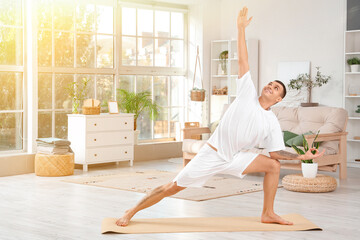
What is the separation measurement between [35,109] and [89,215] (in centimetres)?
321

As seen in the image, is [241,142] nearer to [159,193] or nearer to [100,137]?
A: [159,193]

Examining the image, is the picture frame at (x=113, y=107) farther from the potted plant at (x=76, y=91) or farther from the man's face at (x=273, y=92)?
the man's face at (x=273, y=92)

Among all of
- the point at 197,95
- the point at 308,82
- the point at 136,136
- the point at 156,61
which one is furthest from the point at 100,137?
the point at 308,82

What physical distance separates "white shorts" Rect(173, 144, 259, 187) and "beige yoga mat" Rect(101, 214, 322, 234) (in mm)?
362

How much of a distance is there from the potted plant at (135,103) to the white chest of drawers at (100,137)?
48 cm

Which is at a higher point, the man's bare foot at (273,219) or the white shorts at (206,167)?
the white shorts at (206,167)

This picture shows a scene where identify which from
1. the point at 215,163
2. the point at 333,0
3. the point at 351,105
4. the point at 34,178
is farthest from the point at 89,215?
the point at 333,0

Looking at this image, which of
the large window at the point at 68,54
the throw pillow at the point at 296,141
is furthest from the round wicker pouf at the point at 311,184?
the large window at the point at 68,54

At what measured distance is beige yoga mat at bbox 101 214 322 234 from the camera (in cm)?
432

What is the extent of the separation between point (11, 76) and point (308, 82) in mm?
4088

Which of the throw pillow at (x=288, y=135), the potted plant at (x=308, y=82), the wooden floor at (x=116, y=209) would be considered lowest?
the wooden floor at (x=116, y=209)

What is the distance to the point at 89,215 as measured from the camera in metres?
4.93

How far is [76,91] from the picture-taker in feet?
27.1

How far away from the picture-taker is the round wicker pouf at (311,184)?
6070mm
